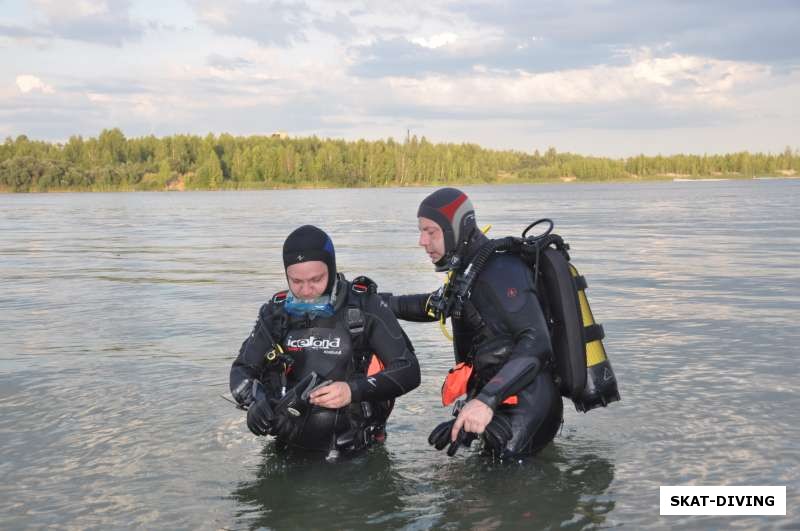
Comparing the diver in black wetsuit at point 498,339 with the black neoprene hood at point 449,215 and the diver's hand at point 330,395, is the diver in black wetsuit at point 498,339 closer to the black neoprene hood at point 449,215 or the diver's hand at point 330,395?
the black neoprene hood at point 449,215

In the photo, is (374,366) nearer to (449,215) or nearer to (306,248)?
(306,248)

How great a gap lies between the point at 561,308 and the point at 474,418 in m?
1.06

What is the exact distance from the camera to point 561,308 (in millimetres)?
5664

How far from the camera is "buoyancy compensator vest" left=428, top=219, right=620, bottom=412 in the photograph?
18.6 feet

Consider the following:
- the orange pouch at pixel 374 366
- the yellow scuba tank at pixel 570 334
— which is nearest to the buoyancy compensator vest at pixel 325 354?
the orange pouch at pixel 374 366

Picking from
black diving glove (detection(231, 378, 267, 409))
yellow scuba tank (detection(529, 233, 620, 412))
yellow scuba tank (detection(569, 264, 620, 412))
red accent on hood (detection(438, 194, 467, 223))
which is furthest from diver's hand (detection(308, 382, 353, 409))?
yellow scuba tank (detection(569, 264, 620, 412))

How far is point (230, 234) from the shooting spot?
111ft

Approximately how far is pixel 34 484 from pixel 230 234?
28381 millimetres

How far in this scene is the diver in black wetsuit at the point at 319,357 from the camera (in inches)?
218

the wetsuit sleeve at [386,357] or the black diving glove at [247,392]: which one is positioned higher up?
the wetsuit sleeve at [386,357]

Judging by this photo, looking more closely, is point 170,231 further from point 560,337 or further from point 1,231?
point 560,337

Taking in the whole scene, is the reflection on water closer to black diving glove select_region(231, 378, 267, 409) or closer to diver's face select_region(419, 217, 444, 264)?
black diving glove select_region(231, 378, 267, 409)

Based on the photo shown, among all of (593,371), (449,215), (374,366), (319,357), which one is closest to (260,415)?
(319,357)

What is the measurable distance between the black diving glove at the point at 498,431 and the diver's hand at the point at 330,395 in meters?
0.96
